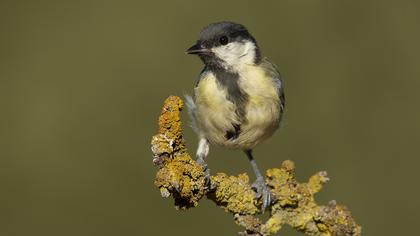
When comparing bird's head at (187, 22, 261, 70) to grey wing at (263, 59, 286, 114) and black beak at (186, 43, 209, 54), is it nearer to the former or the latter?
black beak at (186, 43, 209, 54)

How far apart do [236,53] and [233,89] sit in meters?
0.18

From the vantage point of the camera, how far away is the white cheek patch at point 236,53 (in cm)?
286

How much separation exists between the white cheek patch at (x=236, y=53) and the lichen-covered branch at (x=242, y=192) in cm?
60

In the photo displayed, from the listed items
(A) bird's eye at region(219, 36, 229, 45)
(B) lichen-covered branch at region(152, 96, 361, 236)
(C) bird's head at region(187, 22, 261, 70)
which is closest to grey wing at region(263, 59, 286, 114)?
(C) bird's head at region(187, 22, 261, 70)

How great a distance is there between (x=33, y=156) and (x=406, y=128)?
2.23 meters

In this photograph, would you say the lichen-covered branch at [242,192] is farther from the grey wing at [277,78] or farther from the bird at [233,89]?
the grey wing at [277,78]

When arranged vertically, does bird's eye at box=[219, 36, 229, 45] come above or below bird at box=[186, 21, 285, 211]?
above

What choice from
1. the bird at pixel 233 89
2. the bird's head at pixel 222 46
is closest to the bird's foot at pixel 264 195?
the bird at pixel 233 89

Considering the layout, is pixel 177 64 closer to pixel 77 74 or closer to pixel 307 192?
pixel 77 74

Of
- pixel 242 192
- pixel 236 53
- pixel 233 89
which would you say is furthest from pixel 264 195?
pixel 236 53

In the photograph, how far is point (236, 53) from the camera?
2.90 meters

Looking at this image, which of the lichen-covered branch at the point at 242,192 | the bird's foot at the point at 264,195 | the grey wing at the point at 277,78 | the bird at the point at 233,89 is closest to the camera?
the lichen-covered branch at the point at 242,192

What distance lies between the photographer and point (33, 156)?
3.89 metres

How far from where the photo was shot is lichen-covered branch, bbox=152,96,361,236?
2.02 m
